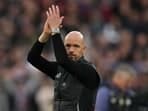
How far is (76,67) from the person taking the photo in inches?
396

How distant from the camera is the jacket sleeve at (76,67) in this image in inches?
390

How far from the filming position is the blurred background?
17219 millimetres

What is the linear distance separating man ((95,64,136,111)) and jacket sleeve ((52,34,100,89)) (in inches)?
116

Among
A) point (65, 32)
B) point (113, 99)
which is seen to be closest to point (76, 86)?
point (113, 99)

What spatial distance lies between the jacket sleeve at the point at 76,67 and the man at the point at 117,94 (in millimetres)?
2948

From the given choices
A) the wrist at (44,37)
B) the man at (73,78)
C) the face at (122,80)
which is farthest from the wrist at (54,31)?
the face at (122,80)

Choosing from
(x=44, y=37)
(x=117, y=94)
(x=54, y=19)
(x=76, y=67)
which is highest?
(x=54, y=19)

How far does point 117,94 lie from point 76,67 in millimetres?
3451

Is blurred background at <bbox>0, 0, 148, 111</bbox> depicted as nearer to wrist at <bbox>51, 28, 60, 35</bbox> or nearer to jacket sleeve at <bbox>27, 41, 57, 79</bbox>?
jacket sleeve at <bbox>27, 41, 57, 79</bbox>

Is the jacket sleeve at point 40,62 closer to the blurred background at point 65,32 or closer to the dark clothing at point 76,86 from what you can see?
the dark clothing at point 76,86

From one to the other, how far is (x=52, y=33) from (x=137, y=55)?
27.3ft

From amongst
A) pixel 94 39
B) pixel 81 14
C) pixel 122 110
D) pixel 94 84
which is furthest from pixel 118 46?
pixel 94 84

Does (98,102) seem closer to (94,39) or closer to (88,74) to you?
(88,74)

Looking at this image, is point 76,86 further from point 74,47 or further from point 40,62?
point 40,62
